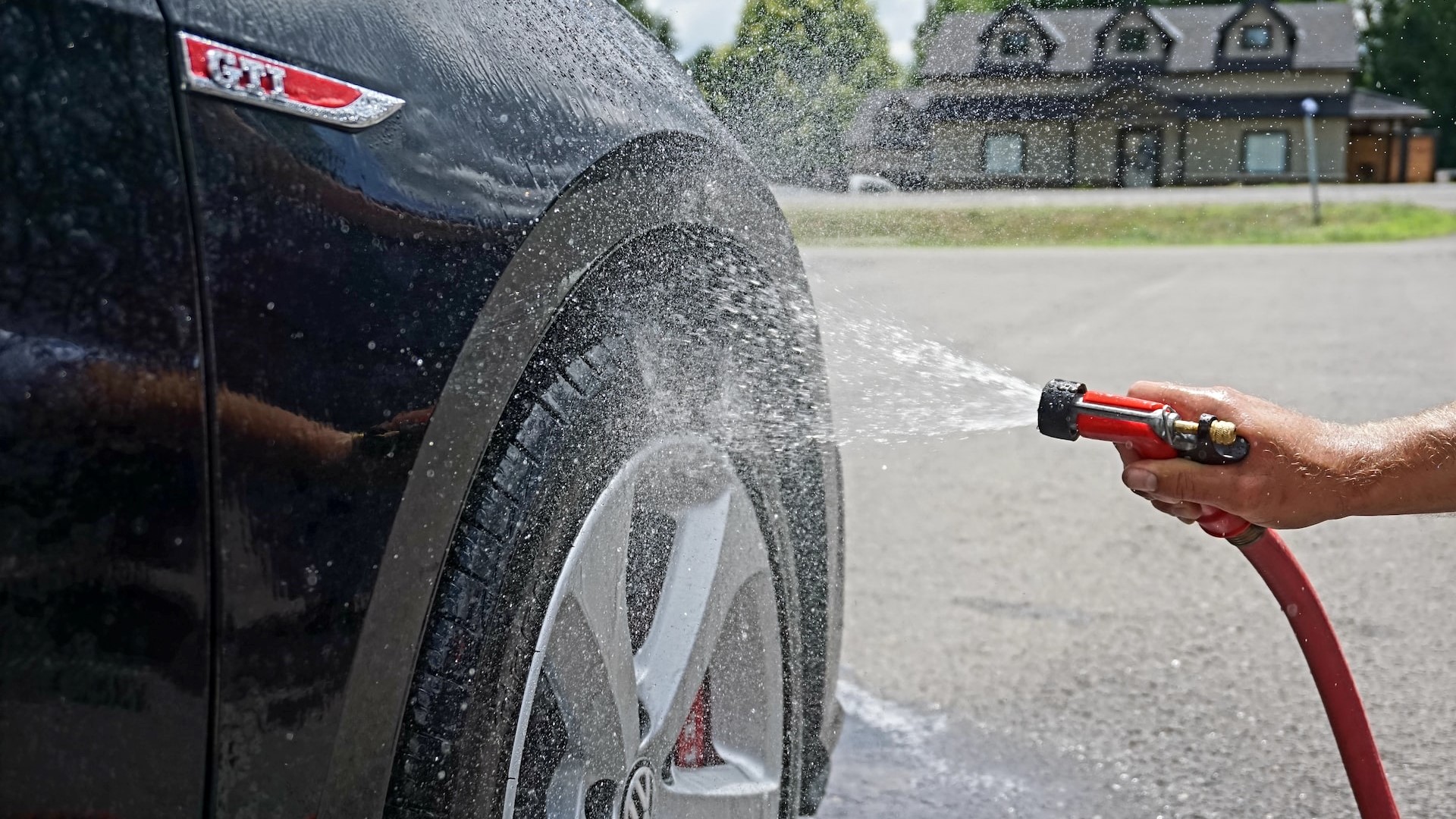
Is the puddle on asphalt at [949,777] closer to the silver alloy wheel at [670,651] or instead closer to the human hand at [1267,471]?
the silver alloy wheel at [670,651]

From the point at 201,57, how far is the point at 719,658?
1.02 m

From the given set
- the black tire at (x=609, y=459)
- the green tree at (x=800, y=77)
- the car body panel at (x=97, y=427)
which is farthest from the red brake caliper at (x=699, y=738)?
the green tree at (x=800, y=77)

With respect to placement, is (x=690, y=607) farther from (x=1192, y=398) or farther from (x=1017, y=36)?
(x=1017, y=36)

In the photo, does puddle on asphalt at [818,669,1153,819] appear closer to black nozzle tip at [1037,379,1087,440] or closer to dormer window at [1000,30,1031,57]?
black nozzle tip at [1037,379,1087,440]

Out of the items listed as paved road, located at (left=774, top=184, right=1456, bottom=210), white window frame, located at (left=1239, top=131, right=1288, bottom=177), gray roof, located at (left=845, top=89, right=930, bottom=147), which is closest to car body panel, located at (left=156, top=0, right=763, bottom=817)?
paved road, located at (left=774, top=184, right=1456, bottom=210)

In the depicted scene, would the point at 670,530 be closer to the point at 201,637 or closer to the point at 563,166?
the point at 563,166

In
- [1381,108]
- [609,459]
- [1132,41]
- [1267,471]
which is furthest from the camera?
[1381,108]

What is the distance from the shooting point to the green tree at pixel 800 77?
244 centimetres

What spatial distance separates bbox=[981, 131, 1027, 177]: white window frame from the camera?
284 cm

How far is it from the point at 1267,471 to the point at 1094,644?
6.20 ft

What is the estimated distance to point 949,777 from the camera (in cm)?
277

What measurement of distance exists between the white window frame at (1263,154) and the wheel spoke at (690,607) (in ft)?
4.78

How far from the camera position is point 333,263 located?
1182 millimetres

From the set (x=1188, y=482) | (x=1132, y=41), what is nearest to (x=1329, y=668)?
(x=1188, y=482)
